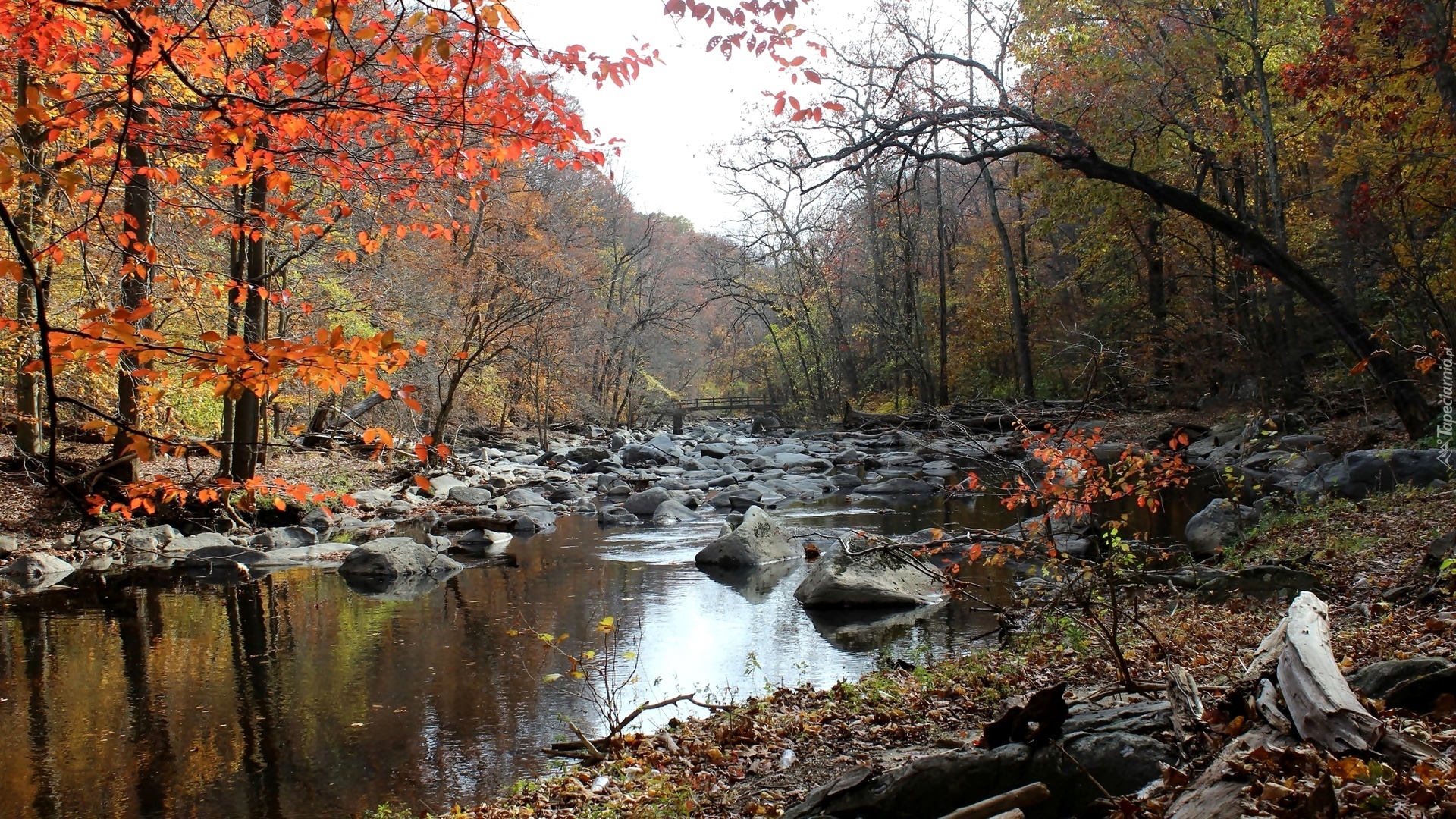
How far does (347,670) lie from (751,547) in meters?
5.26

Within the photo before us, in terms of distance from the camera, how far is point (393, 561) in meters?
11.0

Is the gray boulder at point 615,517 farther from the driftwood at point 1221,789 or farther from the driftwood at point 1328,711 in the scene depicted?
the driftwood at point 1221,789

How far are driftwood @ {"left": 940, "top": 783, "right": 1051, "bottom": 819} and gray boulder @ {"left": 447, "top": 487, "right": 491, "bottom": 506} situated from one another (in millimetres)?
14076

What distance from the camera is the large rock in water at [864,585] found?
8984mm

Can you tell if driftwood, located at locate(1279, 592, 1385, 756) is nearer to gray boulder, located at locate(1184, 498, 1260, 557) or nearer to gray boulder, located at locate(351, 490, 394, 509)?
gray boulder, located at locate(1184, 498, 1260, 557)

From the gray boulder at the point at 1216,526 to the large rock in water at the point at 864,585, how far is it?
3046 mm

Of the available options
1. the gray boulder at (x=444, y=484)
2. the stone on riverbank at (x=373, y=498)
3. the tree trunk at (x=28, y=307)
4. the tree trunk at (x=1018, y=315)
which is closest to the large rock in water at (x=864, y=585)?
the tree trunk at (x=28, y=307)

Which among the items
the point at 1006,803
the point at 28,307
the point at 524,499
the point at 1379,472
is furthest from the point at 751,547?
the point at 28,307

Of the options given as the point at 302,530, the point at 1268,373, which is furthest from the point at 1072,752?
the point at 1268,373

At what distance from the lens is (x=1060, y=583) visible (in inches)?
277

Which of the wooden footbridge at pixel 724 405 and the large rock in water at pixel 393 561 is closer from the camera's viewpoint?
the large rock in water at pixel 393 561

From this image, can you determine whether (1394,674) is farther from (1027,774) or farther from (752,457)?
(752,457)

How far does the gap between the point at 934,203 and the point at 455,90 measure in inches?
1146

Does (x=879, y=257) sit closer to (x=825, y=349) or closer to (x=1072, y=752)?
(x=825, y=349)
